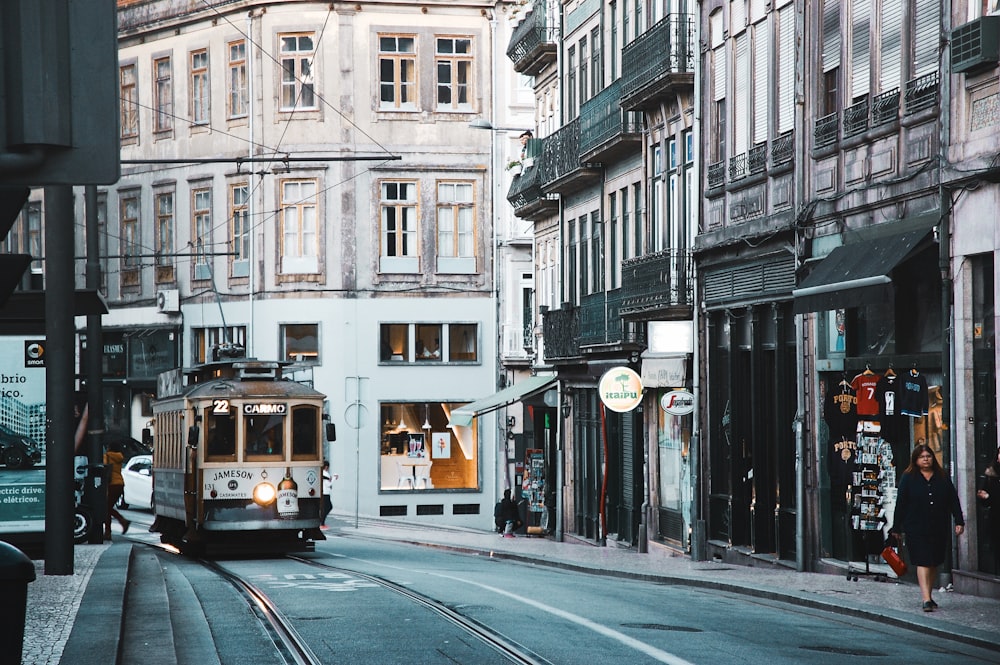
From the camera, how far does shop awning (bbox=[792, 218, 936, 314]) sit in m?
19.5

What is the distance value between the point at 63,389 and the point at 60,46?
45.4ft

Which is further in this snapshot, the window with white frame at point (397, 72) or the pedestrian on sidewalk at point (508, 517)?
the window with white frame at point (397, 72)

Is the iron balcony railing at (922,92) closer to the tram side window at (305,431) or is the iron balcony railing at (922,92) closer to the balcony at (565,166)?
the tram side window at (305,431)

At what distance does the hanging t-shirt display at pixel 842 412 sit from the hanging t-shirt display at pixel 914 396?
5.92 feet

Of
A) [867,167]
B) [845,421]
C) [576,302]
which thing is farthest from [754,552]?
[576,302]

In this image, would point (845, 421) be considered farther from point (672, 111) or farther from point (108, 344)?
point (108, 344)

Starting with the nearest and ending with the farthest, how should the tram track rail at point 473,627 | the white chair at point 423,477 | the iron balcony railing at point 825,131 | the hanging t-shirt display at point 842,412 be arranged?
1. the tram track rail at point 473,627
2. the hanging t-shirt display at point 842,412
3. the iron balcony railing at point 825,131
4. the white chair at point 423,477

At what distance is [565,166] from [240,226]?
59.0ft

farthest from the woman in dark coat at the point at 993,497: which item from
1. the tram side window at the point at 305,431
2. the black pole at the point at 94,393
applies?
the black pole at the point at 94,393

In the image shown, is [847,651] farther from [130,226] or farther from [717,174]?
[130,226]

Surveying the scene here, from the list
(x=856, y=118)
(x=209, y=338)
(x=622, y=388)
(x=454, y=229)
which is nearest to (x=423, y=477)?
(x=454, y=229)

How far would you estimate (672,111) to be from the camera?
30.6 metres

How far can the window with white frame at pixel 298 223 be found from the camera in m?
53.2

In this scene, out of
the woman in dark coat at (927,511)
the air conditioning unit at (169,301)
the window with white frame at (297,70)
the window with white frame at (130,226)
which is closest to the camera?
the woman in dark coat at (927,511)
